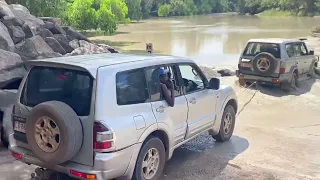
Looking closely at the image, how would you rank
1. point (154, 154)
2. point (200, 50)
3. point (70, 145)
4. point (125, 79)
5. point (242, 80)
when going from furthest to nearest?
point (200, 50), point (242, 80), point (154, 154), point (125, 79), point (70, 145)

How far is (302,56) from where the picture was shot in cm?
1467

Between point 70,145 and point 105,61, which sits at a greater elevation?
point 105,61

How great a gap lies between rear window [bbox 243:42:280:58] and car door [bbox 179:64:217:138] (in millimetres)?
7030

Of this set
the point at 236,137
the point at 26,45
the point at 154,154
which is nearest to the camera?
the point at 154,154

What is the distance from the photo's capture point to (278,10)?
92.2m

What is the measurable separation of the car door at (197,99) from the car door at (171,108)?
0.17 m

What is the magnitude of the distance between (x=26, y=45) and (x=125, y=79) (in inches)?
262

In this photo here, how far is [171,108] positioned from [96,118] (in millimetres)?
1453

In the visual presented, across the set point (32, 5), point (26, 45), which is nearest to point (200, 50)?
point (32, 5)

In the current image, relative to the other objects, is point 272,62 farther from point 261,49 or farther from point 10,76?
point 10,76

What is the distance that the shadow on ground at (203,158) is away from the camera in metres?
6.18

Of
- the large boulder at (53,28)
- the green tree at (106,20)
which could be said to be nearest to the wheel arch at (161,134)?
the large boulder at (53,28)

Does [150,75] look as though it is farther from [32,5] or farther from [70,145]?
[32,5]

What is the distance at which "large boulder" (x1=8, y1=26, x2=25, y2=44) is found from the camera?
11.8 meters
